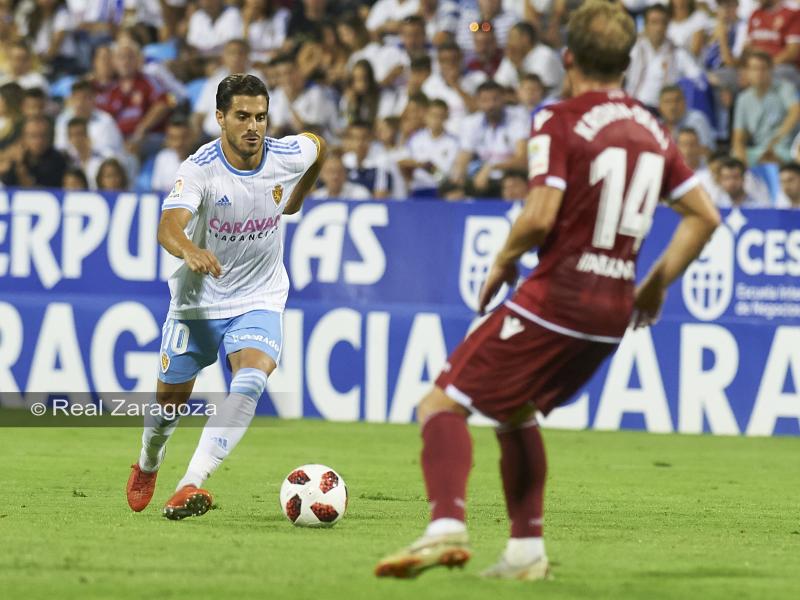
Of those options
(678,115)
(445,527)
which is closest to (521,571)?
(445,527)

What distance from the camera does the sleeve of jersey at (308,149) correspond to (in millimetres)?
8945

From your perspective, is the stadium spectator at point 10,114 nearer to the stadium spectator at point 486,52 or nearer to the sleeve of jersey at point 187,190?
the stadium spectator at point 486,52

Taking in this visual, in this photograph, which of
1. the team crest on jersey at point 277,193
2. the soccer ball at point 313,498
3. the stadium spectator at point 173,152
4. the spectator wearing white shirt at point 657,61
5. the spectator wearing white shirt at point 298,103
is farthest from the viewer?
the spectator wearing white shirt at point 298,103

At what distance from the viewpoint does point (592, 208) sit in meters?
5.69

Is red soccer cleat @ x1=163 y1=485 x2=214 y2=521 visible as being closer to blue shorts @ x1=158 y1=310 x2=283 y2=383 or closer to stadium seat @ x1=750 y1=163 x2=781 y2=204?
blue shorts @ x1=158 y1=310 x2=283 y2=383

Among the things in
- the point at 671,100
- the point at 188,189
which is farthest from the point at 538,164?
the point at 671,100

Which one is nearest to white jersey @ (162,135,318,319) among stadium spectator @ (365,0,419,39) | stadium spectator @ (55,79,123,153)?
stadium spectator @ (55,79,123,153)

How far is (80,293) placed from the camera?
14766 millimetres

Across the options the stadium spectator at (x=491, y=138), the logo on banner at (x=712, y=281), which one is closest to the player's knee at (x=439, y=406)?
the logo on banner at (x=712, y=281)

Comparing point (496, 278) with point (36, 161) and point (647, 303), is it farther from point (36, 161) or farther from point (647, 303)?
point (36, 161)

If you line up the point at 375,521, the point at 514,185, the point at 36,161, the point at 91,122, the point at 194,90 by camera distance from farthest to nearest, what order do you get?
the point at 194,90
the point at 91,122
the point at 36,161
the point at 514,185
the point at 375,521

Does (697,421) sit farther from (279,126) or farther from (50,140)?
(50,140)

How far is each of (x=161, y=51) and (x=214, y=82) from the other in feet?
6.16

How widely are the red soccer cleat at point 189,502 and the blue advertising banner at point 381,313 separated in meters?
6.18
